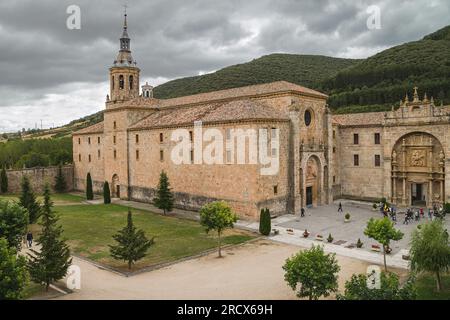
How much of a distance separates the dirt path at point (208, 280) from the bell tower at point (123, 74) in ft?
98.5

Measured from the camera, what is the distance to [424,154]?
36.1 metres

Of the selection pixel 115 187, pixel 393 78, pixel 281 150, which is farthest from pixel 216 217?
pixel 393 78

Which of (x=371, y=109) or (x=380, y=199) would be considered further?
(x=371, y=109)

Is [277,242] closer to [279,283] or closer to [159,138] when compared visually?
[279,283]

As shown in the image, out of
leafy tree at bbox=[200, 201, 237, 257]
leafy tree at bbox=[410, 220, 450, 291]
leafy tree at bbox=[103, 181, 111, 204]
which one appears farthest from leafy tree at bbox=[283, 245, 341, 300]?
leafy tree at bbox=[103, 181, 111, 204]

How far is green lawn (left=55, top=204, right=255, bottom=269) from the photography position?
23031mm

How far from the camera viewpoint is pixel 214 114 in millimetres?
35344

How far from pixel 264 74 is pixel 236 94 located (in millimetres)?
69121

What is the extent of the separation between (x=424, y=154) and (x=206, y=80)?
2919 inches

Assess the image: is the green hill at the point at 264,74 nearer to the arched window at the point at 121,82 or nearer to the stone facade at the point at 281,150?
the arched window at the point at 121,82

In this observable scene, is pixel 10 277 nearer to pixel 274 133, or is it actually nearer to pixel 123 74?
pixel 274 133

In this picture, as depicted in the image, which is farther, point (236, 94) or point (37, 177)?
point (37, 177)

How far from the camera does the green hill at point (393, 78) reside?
2837 inches
